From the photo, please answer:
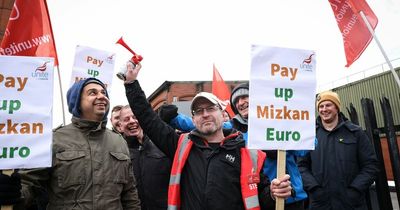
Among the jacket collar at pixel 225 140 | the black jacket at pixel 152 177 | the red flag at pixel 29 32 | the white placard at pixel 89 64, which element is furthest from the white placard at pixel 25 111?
the white placard at pixel 89 64

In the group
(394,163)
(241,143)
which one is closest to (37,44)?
(241,143)

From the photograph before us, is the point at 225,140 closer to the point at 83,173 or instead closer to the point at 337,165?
the point at 83,173

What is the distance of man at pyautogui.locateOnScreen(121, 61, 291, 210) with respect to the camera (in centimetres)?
241

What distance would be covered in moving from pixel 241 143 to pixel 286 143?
350 mm

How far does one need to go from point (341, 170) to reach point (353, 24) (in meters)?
2.29

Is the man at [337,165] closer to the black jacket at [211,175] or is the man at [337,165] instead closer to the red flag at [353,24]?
the red flag at [353,24]

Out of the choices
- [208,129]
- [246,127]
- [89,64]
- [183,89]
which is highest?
[183,89]

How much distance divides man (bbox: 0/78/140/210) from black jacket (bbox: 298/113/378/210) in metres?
2.17

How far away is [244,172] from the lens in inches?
97.0

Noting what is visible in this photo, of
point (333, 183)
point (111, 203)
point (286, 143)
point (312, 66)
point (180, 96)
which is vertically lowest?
point (111, 203)

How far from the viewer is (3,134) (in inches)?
87.0

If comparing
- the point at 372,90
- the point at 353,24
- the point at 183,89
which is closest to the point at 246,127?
the point at 353,24

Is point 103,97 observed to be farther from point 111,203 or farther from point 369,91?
point 369,91

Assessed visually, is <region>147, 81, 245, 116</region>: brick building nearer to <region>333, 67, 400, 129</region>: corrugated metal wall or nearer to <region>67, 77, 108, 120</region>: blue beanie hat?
<region>333, 67, 400, 129</region>: corrugated metal wall
